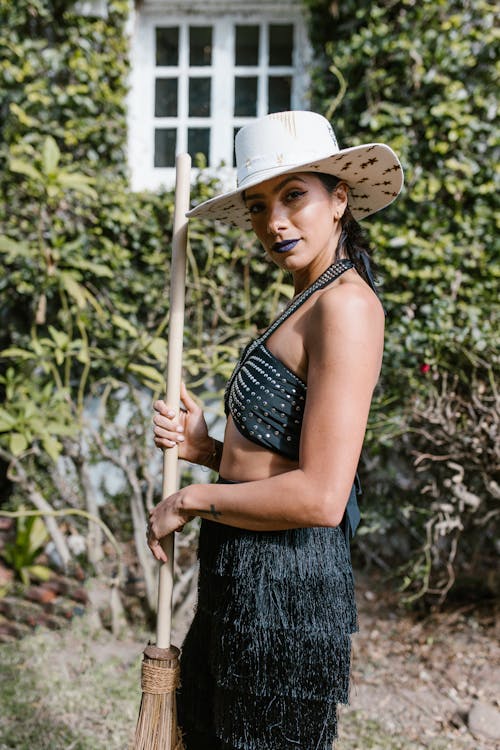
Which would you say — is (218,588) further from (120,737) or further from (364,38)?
(364,38)

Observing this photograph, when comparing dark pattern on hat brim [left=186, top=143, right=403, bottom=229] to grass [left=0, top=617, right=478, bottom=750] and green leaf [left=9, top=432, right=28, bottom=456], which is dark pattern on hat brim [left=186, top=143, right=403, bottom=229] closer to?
green leaf [left=9, top=432, right=28, bottom=456]

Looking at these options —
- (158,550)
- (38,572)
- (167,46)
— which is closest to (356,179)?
(158,550)

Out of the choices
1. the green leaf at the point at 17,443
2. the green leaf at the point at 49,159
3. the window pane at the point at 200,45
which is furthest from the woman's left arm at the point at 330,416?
the window pane at the point at 200,45

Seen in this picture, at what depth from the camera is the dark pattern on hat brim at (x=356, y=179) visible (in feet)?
4.47

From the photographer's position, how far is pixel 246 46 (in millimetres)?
4711

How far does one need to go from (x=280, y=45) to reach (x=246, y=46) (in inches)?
9.7

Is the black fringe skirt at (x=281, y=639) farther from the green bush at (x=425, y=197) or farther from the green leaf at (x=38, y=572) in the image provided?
the green leaf at (x=38, y=572)

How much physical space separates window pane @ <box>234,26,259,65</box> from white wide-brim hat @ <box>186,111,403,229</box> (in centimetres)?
363

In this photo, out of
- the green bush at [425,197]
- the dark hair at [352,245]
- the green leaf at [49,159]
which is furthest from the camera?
the green bush at [425,197]

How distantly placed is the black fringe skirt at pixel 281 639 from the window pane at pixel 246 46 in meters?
4.18

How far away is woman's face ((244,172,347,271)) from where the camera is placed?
139 cm

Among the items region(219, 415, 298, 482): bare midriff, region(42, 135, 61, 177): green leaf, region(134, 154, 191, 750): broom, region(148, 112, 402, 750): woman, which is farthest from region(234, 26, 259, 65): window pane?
region(219, 415, 298, 482): bare midriff

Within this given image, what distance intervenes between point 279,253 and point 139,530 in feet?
8.08

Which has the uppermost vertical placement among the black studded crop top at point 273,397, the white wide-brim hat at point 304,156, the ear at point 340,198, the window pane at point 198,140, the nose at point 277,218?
the window pane at point 198,140
